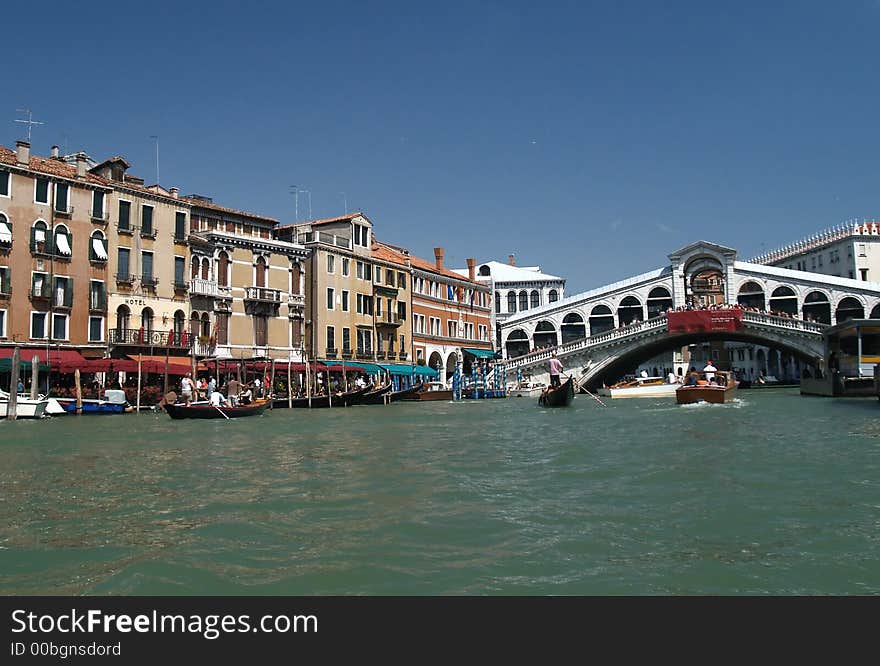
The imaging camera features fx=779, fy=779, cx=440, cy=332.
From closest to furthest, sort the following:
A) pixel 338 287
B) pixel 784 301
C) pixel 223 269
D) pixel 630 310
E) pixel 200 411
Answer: pixel 200 411 → pixel 223 269 → pixel 338 287 → pixel 784 301 → pixel 630 310

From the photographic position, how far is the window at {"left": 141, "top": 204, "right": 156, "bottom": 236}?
2495 cm

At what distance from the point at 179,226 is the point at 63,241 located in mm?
4038

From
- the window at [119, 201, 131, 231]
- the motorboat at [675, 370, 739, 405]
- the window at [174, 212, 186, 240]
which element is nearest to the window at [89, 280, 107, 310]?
the window at [119, 201, 131, 231]

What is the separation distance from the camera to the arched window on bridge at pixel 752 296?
41969 millimetres

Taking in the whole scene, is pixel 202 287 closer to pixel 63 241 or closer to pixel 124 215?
pixel 124 215

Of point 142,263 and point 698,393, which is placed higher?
point 142,263

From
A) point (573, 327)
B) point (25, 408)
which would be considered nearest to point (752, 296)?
point (573, 327)

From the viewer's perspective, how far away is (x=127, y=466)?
9.15 m

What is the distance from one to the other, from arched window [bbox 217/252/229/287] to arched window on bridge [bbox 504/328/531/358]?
21098 millimetres

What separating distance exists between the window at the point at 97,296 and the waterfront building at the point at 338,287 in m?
8.30

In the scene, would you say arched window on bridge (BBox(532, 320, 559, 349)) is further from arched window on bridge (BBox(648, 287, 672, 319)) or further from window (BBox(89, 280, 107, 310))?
window (BBox(89, 280, 107, 310))

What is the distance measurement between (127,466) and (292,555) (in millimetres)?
5195

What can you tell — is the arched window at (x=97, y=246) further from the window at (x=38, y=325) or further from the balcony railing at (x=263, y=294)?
the balcony railing at (x=263, y=294)

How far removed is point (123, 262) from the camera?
24453 mm
